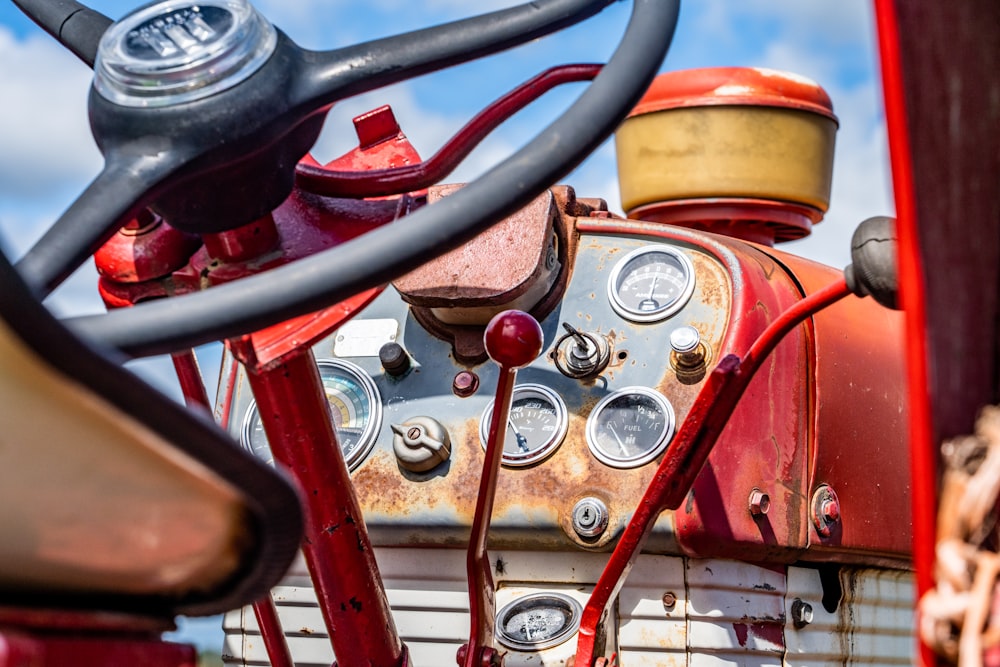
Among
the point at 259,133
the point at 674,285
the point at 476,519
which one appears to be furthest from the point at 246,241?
the point at 674,285

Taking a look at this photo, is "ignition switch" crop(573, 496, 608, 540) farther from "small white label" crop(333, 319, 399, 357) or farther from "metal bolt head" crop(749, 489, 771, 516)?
"small white label" crop(333, 319, 399, 357)

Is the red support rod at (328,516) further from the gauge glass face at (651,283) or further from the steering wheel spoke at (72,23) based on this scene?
the gauge glass face at (651,283)

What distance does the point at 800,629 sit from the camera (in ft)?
6.59

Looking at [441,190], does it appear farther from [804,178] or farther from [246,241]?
[804,178]

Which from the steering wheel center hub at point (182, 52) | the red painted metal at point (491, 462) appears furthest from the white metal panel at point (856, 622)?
the steering wheel center hub at point (182, 52)

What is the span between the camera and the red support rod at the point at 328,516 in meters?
1.38

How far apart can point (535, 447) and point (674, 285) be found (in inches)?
14.6

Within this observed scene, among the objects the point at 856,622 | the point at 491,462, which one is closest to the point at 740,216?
the point at 856,622

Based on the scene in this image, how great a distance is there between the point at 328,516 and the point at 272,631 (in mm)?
307

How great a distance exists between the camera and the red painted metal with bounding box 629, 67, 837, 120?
→ 2.84 m

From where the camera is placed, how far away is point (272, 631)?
167cm

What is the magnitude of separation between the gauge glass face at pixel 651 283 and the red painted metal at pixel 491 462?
530 millimetres

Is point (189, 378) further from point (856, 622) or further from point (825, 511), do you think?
point (856, 622)

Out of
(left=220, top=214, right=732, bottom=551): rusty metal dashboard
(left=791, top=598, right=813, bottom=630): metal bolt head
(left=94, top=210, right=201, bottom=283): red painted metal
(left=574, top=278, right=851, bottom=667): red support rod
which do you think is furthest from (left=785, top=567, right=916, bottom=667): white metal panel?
(left=94, top=210, right=201, bottom=283): red painted metal
